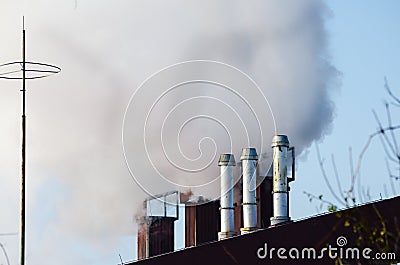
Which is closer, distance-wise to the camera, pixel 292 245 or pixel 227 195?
pixel 292 245

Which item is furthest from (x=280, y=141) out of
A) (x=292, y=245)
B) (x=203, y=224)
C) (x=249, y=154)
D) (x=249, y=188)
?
(x=292, y=245)

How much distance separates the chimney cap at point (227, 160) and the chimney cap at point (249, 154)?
17.5 inches

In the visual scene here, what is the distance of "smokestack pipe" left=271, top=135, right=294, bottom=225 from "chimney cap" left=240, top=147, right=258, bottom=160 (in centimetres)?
124

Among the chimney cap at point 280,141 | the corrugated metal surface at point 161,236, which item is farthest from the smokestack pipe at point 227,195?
the corrugated metal surface at point 161,236

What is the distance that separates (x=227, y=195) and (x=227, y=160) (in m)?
0.96

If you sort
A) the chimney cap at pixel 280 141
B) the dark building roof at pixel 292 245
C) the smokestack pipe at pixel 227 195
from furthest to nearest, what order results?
the smokestack pipe at pixel 227 195
the chimney cap at pixel 280 141
the dark building roof at pixel 292 245

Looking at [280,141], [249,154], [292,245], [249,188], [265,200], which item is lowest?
[292,245]

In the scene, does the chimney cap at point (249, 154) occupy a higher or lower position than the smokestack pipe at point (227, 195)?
higher

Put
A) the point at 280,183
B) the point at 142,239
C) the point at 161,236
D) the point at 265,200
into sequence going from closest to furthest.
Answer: the point at 280,183 < the point at 265,200 < the point at 161,236 < the point at 142,239

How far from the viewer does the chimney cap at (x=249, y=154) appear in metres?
28.0

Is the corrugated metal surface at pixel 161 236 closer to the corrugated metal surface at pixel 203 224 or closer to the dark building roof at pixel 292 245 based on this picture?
the corrugated metal surface at pixel 203 224

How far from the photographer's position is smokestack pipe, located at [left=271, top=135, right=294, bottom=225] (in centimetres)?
2534

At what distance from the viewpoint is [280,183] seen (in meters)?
26.1

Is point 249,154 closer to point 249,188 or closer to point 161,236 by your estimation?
point 249,188
